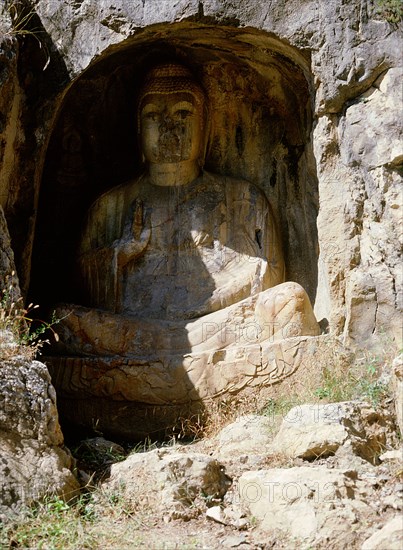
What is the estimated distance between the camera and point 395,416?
21.9 ft

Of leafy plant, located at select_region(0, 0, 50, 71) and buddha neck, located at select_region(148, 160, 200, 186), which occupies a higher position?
leafy plant, located at select_region(0, 0, 50, 71)

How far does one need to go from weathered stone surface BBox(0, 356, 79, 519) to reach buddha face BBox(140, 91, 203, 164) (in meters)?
3.09

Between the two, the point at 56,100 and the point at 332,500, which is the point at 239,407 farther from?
the point at 56,100

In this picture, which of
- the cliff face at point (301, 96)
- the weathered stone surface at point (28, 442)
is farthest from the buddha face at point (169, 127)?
the weathered stone surface at point (28, 442)

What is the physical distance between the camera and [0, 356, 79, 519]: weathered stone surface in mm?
5828

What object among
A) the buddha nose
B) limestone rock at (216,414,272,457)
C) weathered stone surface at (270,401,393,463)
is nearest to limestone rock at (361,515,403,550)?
weathered stone surface at (270,401,393,463)

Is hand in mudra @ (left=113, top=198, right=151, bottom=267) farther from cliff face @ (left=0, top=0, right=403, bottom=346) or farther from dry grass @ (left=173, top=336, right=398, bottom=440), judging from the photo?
dry grass @ (left=173, top=336, right=398, bottom=440)

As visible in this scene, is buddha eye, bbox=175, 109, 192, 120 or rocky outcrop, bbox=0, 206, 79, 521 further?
buddha eye, bbox=175, 109, 192, 120

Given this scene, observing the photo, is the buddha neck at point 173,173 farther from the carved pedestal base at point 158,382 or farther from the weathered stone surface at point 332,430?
the weathered stone surface at point 332,430

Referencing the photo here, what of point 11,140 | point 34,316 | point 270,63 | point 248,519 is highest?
point 270,63

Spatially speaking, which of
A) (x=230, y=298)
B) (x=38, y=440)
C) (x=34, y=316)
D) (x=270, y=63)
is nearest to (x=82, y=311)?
(x=34, y=316)

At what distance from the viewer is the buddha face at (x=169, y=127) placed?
8867 mm

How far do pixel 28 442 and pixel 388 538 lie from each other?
2241 millimetres

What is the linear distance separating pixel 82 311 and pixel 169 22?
239 cm
